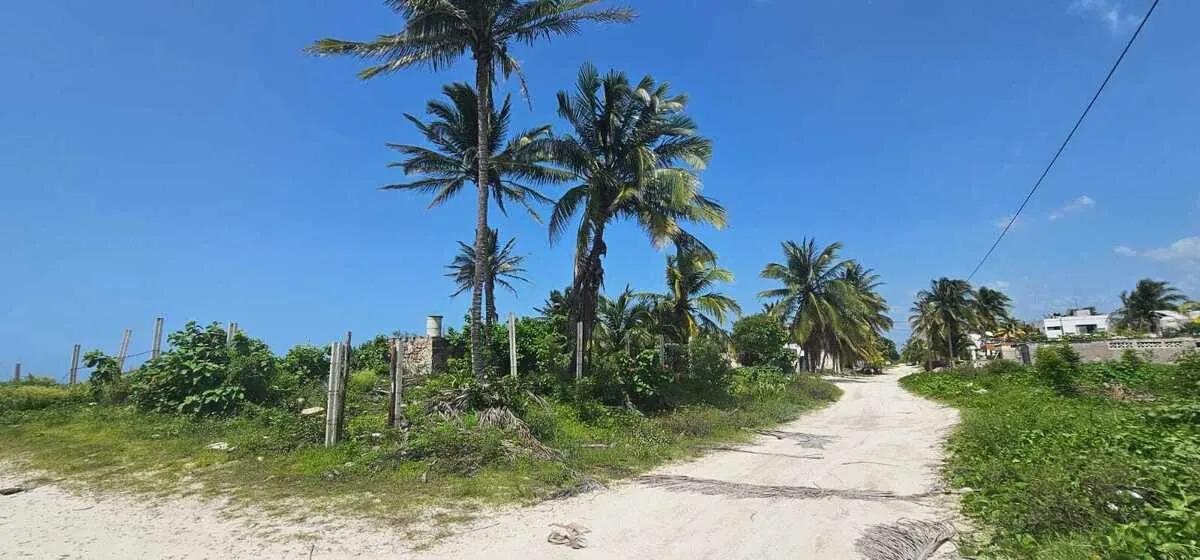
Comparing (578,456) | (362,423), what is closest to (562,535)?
(578,456)

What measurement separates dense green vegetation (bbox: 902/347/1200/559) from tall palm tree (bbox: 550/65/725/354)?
29.1 feet

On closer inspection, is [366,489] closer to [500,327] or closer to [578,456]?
[578,456]

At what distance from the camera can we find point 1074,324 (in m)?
73.3

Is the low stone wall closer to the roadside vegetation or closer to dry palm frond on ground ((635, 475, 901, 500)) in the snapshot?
the roadside vegetation

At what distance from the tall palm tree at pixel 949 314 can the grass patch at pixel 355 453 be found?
46.0 metres

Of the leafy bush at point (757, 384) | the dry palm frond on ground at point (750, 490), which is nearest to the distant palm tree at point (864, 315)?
the leafy bush at point (757, 384)

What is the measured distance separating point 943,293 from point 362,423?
52976 mm

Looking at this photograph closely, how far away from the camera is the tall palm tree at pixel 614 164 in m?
15.6

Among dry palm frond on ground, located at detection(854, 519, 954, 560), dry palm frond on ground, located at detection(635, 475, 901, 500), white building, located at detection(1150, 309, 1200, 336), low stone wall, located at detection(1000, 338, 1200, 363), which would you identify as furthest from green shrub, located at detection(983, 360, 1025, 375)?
white building, located at detection(1150, 309, 1200, 336)

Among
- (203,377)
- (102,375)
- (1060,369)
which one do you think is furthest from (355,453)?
(1060,369)

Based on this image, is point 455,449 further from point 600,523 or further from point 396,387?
point 600,523

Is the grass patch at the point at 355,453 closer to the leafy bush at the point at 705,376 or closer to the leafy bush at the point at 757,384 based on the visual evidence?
the leafy bush at the point at 705,376

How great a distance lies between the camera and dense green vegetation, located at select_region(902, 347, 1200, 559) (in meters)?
3.82

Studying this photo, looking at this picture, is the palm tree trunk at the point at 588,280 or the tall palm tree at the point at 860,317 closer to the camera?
the palm tree trunk at the point at 588,280
